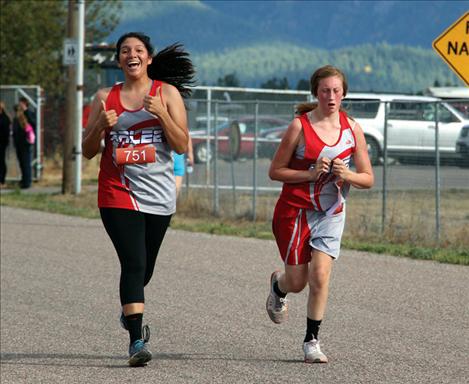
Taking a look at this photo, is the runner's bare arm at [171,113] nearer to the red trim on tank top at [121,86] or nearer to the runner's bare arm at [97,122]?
the red trim on tank top at [121,86]

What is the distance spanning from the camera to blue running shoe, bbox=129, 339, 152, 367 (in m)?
8.08

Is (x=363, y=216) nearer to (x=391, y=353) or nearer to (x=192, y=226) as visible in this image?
(x=192, y=226)

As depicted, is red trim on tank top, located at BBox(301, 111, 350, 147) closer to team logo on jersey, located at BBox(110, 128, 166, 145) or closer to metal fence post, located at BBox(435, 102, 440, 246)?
team logo on jersey, located at BBox(110, 128, 166, 145)

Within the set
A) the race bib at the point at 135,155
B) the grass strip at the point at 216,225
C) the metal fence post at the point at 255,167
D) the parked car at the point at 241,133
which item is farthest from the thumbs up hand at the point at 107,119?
the parked car at the point at 241,133

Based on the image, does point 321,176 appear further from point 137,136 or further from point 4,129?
point 4,129

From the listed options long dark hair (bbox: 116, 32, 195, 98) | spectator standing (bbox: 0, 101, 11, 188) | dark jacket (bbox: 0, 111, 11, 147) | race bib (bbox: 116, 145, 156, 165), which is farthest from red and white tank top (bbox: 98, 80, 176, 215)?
dark jacket (bbox: 0, 111, 11, 147)

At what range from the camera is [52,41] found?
36938 mm

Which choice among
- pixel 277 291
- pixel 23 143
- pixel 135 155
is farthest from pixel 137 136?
pixel 23 143

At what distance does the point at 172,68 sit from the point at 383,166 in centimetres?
903

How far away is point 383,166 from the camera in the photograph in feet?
56.6

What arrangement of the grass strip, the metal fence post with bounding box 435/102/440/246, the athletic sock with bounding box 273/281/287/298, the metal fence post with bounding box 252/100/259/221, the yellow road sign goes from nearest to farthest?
the athletic sock with bounding box 273/281/287/298
the yellow road sign
the grass strip
the metal fence post with bounding box 435/102/440/246
the metal fence post with bounding box 252/100/259/221

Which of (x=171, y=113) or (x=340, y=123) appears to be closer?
(x=171, y=113)

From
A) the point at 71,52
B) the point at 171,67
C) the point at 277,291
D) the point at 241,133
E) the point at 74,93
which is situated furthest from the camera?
the point at 74,93

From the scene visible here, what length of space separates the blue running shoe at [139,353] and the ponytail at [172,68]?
1619 mm
